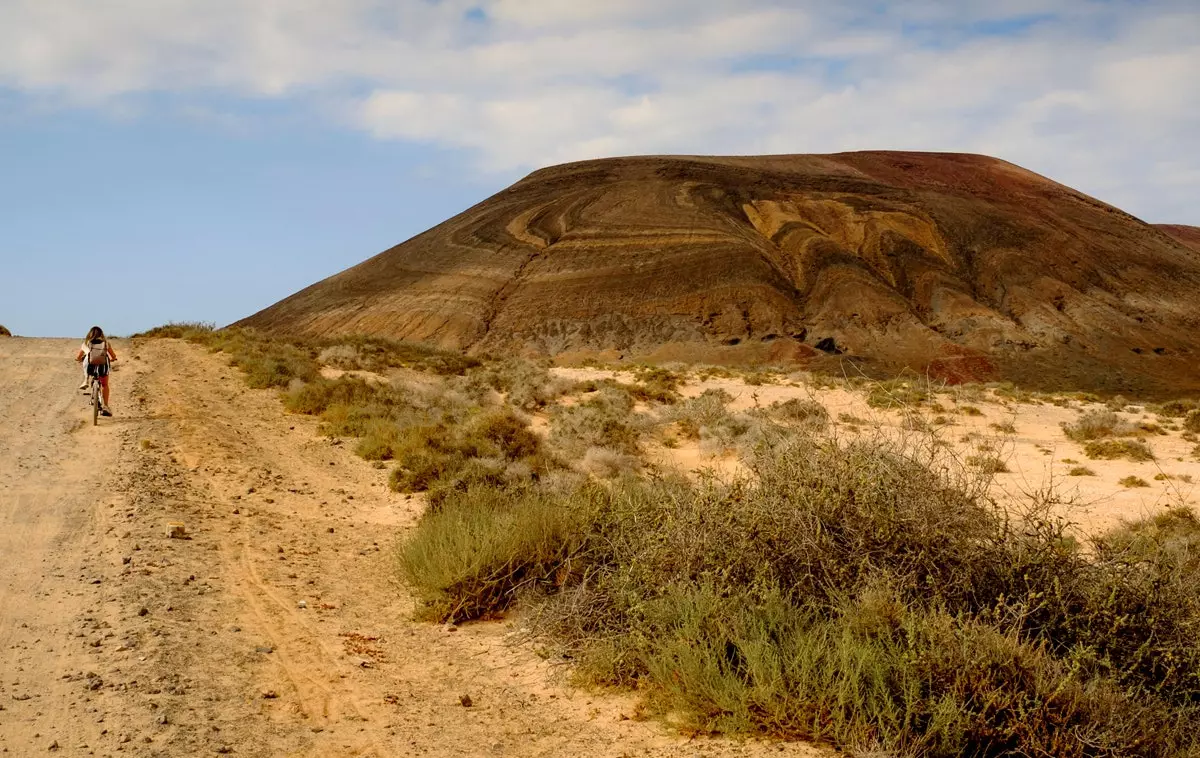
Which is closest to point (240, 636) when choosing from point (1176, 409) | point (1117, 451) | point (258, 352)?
point (1117, 451)

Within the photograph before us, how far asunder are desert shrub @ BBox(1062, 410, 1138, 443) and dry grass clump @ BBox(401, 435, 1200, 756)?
12.6m

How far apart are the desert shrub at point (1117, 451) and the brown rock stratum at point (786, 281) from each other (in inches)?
1153

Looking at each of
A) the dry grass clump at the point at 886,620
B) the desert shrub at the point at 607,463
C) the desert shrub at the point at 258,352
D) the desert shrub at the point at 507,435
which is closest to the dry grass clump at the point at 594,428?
the desert shrub at the point at 607,463

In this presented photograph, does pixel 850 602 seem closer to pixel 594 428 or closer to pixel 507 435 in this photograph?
pixel 507 435

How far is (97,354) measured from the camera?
13805 millimetres

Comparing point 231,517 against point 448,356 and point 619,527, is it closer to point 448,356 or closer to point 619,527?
point 619,527

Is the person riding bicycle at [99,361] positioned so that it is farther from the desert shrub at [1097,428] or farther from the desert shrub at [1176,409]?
the desert shrub at [1176,409]

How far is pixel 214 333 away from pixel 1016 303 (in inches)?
1796

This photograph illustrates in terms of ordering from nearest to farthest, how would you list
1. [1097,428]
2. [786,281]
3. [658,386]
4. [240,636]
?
[240,636] → [1097,428] → [658,386] → [786,281]

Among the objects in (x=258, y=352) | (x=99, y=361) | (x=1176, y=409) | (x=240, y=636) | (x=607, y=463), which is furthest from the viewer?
(x=1176, y=409)

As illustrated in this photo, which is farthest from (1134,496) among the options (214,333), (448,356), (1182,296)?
(1182,296)

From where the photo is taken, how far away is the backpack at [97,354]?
1373 cm

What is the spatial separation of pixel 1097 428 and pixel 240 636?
17051mm

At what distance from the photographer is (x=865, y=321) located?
49.2 metres
